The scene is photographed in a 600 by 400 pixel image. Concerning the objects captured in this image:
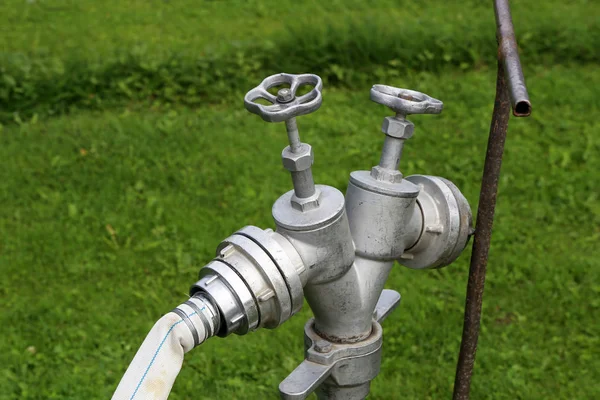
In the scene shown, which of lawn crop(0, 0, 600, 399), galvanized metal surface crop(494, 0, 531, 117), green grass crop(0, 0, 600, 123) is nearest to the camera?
galvanized metal surface crop(494, 0, 531, 117)

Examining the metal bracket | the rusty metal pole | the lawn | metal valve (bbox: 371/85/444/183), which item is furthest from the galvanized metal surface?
the lawn

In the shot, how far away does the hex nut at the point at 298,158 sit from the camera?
1393 millimetres

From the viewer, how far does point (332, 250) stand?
4.78 ft

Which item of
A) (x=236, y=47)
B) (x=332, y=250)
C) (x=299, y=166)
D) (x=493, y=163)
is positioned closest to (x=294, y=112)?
(x=299, y=166)

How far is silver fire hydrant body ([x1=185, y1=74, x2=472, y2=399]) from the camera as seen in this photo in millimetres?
1341

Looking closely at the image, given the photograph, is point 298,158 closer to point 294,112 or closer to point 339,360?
point 294,112

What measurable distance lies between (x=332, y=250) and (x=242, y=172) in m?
2.53

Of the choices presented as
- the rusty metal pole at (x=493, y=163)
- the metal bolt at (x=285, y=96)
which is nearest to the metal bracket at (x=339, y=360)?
the rusty metal pole at (x=493, y=163)

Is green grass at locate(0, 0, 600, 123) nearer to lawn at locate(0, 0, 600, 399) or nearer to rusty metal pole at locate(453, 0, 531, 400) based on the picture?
lawn at locate(0, 0, 600, 399)

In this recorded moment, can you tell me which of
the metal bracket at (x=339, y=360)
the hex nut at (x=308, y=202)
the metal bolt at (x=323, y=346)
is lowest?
the metal bracket at (x=339, y=360)

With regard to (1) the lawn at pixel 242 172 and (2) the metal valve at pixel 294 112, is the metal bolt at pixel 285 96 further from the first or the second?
(1) the lawn at pixel 242 172

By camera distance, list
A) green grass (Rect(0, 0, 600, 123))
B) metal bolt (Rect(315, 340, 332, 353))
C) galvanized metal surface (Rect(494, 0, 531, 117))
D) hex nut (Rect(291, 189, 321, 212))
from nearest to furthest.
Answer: galvanized metal surface (Rect(494, 0, 531, 117)) < hex nut (Rect(291, 189, 321, 212)) < metal bolt (Rect(315, 340, 332, 353)) < green grass (Rect(0, 0, 600, 123))

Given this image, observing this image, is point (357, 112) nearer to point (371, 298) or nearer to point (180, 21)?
point (180, 21)

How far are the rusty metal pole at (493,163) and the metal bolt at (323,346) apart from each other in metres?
0.29
